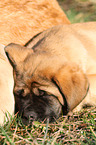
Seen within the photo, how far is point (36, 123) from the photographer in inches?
117

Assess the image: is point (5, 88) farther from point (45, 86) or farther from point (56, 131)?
point (56, 131)

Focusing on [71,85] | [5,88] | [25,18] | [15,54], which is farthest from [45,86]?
[25,18]

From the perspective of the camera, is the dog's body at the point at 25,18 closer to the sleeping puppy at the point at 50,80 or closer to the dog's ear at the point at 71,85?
the sleeping puppy at the point at 50,80

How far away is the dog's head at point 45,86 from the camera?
9.70 ft

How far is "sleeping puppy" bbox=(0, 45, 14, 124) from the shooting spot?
2.89 metres

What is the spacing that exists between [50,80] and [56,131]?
0.62 m

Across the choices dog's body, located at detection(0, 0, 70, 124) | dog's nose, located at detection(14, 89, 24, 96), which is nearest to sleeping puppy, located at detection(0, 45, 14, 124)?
dog's nose, located at detection(14, 89, 24, 96)

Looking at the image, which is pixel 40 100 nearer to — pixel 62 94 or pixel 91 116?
pixel 62 94

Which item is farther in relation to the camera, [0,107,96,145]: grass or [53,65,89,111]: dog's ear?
[53,65,89,111]: dog's ear

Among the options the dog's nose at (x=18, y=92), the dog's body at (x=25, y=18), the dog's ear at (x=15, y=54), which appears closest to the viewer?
the dog's nose at (x=18, y=92)

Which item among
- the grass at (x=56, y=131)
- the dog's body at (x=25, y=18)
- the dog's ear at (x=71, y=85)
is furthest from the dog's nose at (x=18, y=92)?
the dog's body at (x=25, y=18)

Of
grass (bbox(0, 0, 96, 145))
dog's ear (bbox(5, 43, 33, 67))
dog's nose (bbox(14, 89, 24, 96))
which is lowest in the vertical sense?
grass (bbox(0, 0, 96, 145))

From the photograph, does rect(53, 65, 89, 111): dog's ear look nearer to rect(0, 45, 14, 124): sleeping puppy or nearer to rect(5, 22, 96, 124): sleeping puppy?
rect(5, 22, 96, 124): sleeping puppy

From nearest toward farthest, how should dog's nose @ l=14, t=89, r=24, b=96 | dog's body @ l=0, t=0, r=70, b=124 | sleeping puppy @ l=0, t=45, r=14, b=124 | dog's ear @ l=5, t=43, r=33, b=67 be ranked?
1. sleeping puppy @ l=0, t=45, r=14, b=124
2. dog's nose @ l=14, t=89, r=24, b=96
3. dog's ear @ l=5, t=43, r=33, b=67
4. dog's body @ l=0, t=0, r=70, b=124
